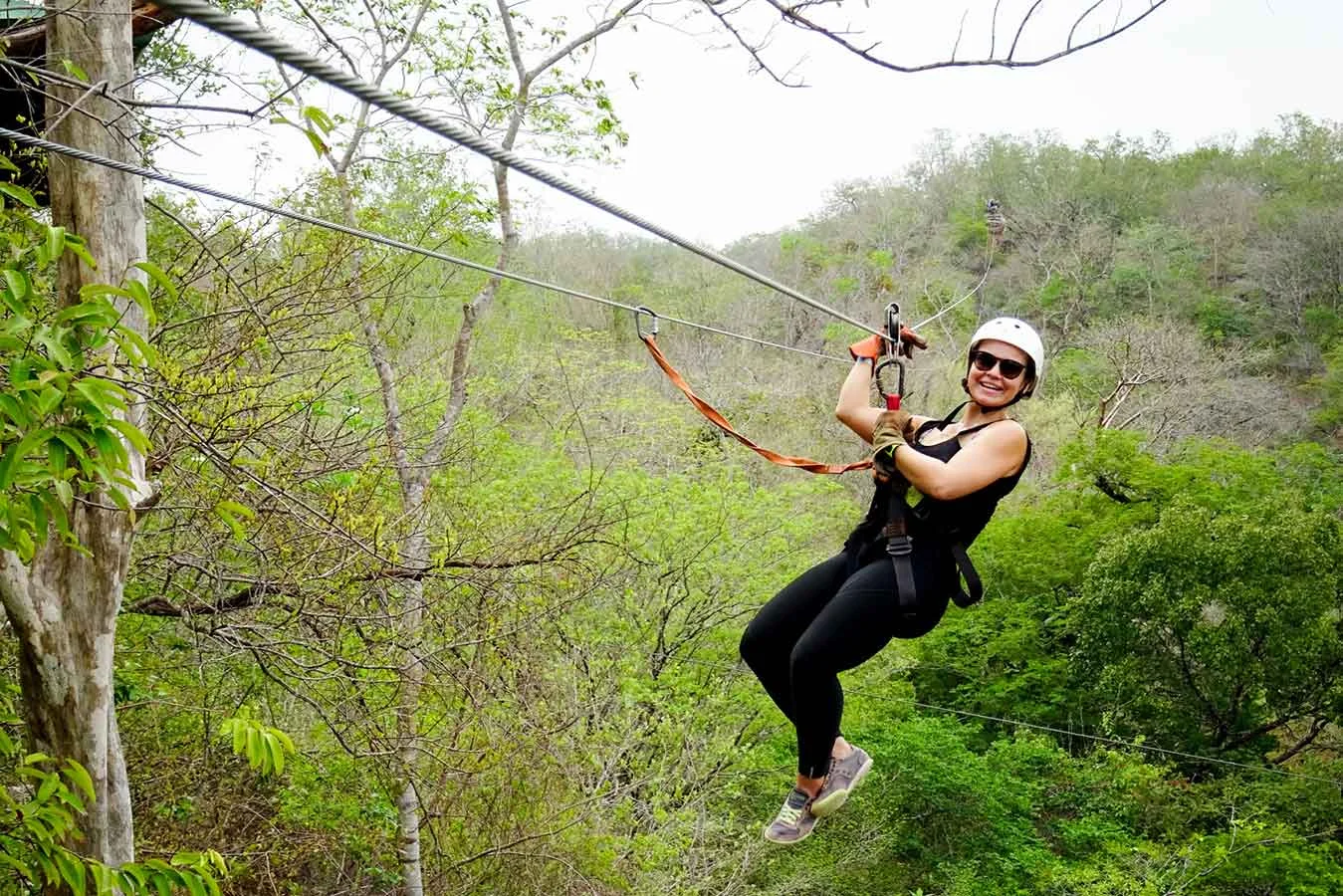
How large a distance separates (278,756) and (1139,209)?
126ft

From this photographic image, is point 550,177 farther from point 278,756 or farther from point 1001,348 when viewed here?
point 278,756

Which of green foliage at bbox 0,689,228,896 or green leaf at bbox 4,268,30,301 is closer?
green leaf at bbox 4,268,30,301

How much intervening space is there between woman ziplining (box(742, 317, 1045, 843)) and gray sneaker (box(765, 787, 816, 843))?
0.82 feet

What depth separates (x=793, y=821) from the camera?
3162 millimetres

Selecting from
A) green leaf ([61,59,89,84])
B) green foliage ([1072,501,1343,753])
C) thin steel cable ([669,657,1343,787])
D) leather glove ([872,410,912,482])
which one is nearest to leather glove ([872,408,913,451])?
leather glove ([872,410,912,482])

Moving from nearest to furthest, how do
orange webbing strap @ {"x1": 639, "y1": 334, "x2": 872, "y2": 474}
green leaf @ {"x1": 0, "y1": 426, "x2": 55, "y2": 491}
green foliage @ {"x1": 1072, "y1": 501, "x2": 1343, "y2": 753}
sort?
green leaf @ {"x1": 0, "y1": 426, "x2": 55, "y2": 491}, orange webbing strap @ {"x1": 639, "y1": 334, "x2": 872, "y2": 474}, green foliage @ {"x1": 1072, "y1": 501, "x2": 1343, "y2": 753}

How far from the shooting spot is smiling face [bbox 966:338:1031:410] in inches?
111

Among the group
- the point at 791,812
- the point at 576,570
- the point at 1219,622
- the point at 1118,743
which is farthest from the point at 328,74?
the point at 1219,622

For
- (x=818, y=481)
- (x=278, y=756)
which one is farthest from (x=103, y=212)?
(x=818, y=481)

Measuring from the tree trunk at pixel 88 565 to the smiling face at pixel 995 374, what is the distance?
2.75 meters

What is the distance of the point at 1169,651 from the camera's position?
16.1 meters

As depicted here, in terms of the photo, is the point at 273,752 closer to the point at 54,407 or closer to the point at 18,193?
the point at 54,407

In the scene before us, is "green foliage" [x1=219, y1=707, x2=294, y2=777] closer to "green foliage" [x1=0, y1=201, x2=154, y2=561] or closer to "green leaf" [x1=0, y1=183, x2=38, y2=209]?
"green foliage" [x1=0, y1=201, x2=154, y2=561]

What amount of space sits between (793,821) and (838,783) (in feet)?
0.52
